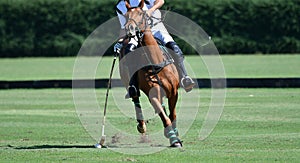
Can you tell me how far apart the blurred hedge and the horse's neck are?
84.2ft

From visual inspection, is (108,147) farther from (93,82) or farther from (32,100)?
(93,82)

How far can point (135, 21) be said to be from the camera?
1192 cm

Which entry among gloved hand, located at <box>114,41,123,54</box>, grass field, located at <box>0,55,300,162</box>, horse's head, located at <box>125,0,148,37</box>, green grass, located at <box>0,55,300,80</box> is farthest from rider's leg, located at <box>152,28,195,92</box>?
green grass, located at <box>0,55,300,80</box>

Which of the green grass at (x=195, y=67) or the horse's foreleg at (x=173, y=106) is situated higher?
the horse's foreleg at (x=173, y=106)

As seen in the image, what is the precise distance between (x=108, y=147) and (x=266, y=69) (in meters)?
18.4

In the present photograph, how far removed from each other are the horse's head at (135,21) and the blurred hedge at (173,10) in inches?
1013

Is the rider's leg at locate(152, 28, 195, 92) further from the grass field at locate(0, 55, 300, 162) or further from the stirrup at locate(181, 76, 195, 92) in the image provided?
the grass field at locate(0, 55, 300, 162)

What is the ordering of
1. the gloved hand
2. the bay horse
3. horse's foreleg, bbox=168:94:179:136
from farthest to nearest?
1. the gloved hand
2. horse's foreleg, bbox=168:94:179:136
3. the bay horse

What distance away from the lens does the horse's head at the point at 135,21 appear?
11.8 metres

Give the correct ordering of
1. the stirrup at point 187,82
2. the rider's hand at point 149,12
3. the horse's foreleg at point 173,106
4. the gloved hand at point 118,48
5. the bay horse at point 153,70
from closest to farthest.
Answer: the bay horse at point 153,70, the rider's hand at point 149,12, the horse's foreleg at point 173,106, the stirrup at point 187,82, the gloved hand at point 118,48

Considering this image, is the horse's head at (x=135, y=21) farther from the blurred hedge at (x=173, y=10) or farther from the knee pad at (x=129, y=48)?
the blurred hedge at (x=173, y=10)

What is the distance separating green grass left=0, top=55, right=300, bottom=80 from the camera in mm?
28688

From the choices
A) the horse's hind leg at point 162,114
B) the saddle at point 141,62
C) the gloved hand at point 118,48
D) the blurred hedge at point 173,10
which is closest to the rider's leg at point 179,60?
the saddle at point 141,62

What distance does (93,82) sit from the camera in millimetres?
25156
